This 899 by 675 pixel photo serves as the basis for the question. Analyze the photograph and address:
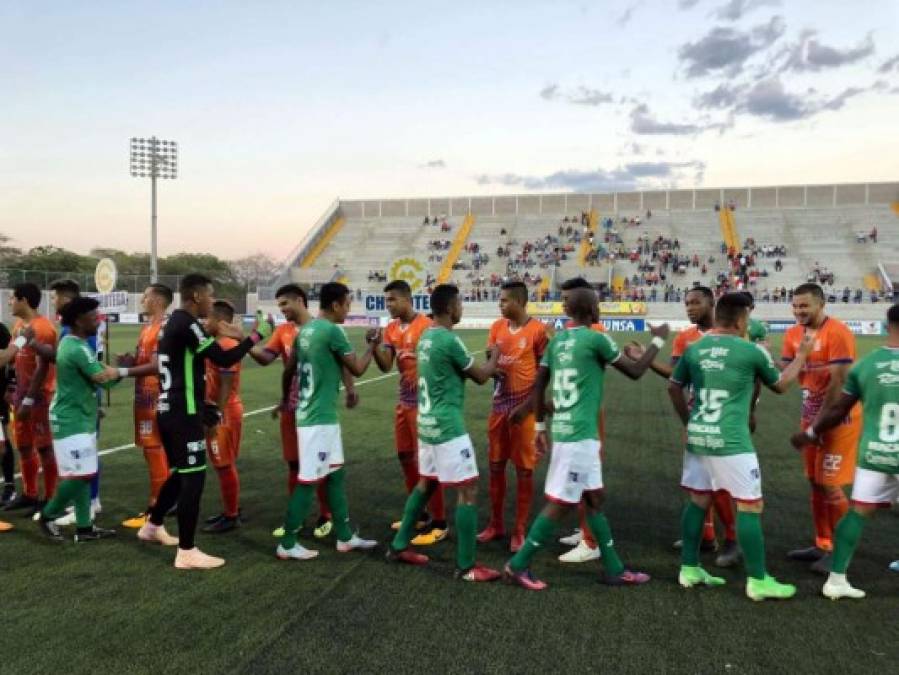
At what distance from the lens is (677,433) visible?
1162cm

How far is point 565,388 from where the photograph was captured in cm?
505

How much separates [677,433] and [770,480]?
3.08 metres

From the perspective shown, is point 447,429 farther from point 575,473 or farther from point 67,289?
point 67,289

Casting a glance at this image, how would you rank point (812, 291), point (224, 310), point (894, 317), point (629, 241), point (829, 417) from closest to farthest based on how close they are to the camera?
1. point (894, 317)
2. point (829, 417)
3. point (812, 291)
4. point (224, 310)
5. point (629, 241)

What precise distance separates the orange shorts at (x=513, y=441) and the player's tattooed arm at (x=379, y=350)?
3.41 ft

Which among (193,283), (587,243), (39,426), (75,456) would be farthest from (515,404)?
(587,243)

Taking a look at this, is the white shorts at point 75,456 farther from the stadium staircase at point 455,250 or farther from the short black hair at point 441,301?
the stadium staircase at point 455,250

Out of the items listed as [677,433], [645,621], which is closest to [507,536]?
[645,621]

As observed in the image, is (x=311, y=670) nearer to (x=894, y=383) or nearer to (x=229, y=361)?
(x=229, y=361)

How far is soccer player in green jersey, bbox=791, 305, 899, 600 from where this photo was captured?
4758 millimetres

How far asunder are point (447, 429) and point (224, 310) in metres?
2.87

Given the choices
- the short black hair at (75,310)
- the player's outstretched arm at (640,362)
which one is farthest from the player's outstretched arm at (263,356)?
the player's outstretched arm at (640,362)

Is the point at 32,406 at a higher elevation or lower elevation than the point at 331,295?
lower

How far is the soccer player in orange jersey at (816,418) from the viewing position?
18.4 feet
